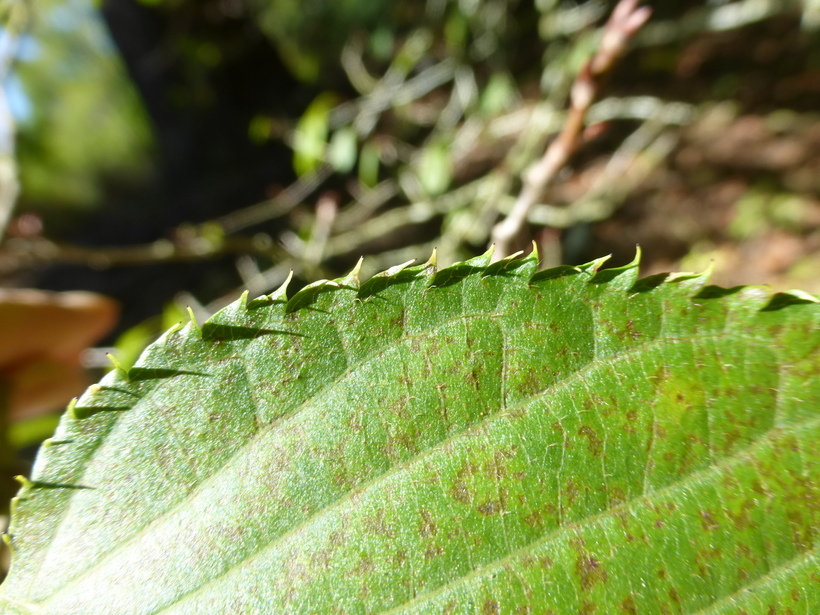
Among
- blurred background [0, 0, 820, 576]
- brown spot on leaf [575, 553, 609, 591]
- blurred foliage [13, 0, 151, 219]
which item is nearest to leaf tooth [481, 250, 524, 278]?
brown spot on leaf [575, 553, 609, 591]

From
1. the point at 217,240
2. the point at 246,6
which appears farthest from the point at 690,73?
the point at 246,6

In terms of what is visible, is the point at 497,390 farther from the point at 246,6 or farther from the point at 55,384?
the point at 246,6

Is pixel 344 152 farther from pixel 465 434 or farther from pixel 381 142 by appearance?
pixel 465 434

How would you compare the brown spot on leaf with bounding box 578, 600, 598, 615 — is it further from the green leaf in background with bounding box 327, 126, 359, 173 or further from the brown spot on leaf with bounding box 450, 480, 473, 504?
the green leaf in background with bounding box 327, 126, 359, 173

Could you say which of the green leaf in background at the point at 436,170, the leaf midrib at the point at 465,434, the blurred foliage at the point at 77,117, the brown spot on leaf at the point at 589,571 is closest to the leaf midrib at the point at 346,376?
the leaf midrib at the point at 465,434

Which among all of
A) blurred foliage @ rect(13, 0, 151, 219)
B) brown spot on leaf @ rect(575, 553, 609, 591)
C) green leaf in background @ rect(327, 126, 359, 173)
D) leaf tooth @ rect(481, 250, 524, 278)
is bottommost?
brown spot on leaf @ rect(575, 553, 609, 591)
